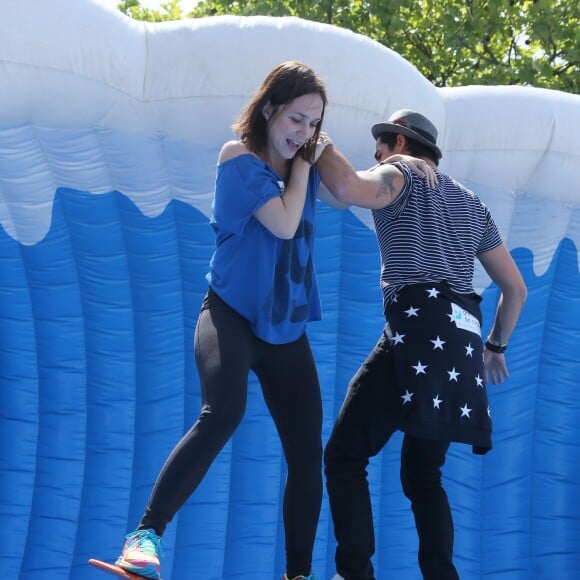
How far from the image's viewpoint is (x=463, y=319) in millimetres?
2521

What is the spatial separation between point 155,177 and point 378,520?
1526 mm

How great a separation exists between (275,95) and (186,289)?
48.7 inches

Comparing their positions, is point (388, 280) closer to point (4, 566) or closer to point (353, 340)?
point (353, 340)

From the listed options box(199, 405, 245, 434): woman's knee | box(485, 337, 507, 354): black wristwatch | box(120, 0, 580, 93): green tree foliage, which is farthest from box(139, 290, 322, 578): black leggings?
box(120, 0, 580, 93): green tree foliage

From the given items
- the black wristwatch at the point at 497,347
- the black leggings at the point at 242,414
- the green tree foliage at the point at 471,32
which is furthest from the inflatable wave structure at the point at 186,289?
the green tree foliage at the point at 471,32

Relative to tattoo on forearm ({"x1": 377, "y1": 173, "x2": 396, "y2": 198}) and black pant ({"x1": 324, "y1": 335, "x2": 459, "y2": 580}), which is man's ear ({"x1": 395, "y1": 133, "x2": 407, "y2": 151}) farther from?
black pant ({"x1": 324, "y1": 335, "x2": 459, "y2": 580})

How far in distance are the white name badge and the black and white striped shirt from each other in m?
0.06

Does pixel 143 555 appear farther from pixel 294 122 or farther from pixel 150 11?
pixel 150 11

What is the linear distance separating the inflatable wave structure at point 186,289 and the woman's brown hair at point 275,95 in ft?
2.73

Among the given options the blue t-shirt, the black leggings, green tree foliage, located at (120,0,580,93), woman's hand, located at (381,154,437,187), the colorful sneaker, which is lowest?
the colorful sneaker

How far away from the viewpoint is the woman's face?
2.33 metres

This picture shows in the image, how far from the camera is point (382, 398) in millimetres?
2500

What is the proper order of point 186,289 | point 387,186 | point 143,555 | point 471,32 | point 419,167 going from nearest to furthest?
1. point 143,555
2. point 387,186
3. point 419,167
4. point 186,289
5. point 471,32

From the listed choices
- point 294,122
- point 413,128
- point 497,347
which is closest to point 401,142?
point 413,128
